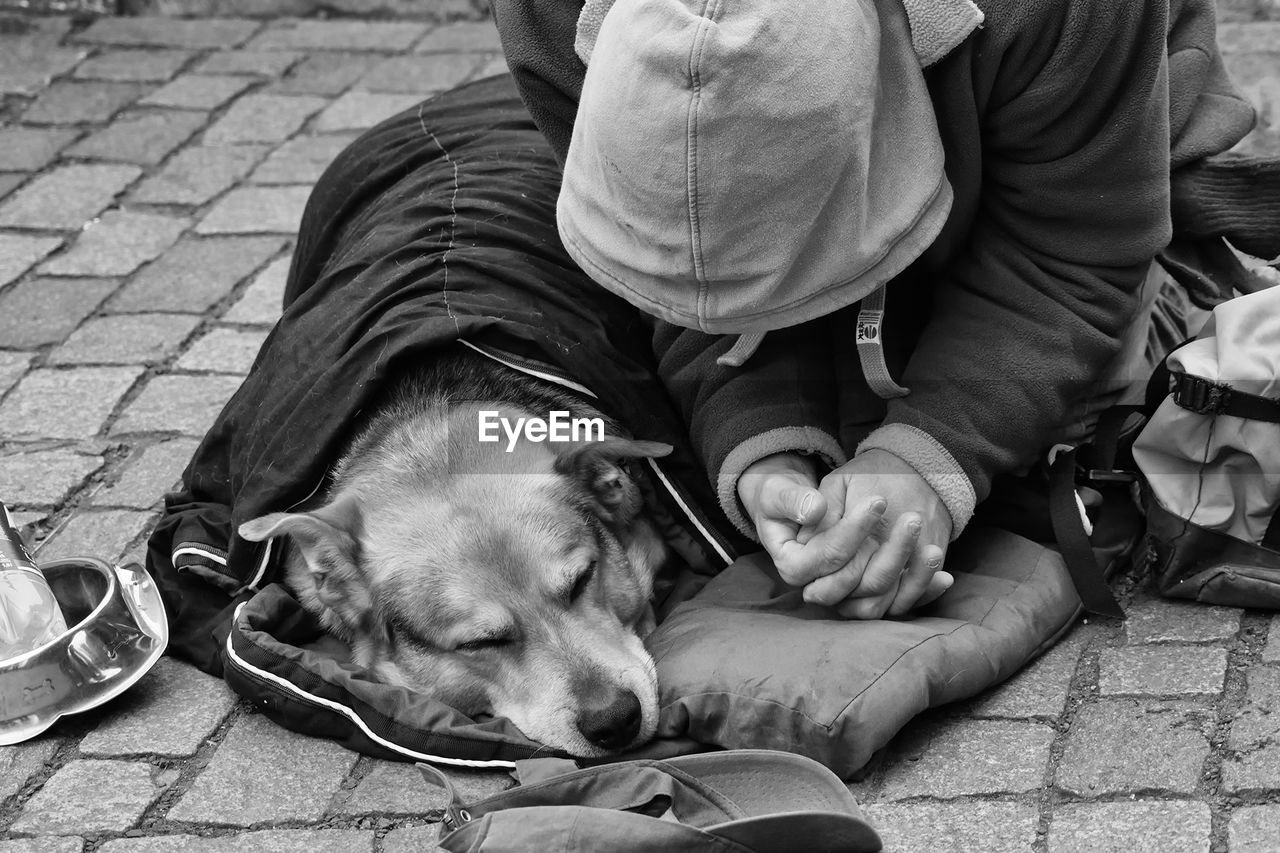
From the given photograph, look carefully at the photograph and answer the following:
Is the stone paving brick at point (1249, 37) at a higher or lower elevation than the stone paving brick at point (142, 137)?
lower

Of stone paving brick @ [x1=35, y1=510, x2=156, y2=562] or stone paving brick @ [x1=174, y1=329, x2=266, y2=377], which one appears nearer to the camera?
stone paving brick @ [x1=35, y1=510, x2=156, y2=562]

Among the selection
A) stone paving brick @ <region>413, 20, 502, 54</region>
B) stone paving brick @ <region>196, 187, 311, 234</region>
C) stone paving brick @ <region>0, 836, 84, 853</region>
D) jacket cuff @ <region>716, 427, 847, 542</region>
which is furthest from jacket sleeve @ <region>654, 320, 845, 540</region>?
stone paving brick @ <region>413, 20, 502, 54</region>

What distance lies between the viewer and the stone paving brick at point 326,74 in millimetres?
7148

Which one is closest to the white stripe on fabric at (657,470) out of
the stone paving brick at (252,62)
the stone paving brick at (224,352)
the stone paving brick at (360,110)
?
the stone paving brick at (224,352)

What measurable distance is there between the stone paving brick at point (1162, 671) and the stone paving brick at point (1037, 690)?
7 cm

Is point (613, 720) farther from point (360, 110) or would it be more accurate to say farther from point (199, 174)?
point (360, 110)

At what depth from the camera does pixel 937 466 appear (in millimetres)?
3279

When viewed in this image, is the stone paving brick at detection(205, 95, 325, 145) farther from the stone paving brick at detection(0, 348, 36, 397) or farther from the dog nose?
the dog nose

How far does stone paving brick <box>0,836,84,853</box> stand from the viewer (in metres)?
3.02

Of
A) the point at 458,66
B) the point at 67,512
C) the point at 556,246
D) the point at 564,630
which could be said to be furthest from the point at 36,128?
the point at 564,630

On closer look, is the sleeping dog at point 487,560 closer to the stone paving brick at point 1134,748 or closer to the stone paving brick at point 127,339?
the stone paving brick at point 1134,748

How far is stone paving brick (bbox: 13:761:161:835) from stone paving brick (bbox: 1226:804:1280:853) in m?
2.14

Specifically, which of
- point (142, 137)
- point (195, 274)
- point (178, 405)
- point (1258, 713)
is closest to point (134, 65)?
point (142, 137)

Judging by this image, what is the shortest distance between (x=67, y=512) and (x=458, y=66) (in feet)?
11.9
